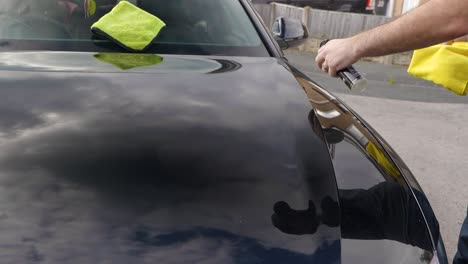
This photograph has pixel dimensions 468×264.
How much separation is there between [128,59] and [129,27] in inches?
11.5

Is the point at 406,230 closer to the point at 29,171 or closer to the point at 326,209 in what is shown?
the point at 326,209

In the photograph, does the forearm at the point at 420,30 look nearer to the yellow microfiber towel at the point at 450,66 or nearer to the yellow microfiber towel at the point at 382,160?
the yellow microfiber towel at the point at 450,66

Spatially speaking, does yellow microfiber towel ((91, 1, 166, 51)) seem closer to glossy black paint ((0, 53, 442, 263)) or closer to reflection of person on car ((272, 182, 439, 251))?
glossy black paint ((0, 53, 442, 263))

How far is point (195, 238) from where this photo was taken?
1.23 metres

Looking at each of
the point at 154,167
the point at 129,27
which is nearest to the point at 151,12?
the point at 129,27

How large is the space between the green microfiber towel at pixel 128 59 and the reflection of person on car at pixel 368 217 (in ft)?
3.20

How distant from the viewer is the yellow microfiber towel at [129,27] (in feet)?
7.53

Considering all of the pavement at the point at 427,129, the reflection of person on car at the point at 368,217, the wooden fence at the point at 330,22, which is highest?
the reflection of person on car at the point at 368,217

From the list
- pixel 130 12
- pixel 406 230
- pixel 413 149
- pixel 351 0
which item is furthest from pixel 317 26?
pixel 406 230

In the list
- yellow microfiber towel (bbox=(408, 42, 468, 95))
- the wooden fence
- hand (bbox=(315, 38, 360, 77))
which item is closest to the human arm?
hand (bbox=(315, 38, 360, 77))

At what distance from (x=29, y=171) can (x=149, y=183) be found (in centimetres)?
34

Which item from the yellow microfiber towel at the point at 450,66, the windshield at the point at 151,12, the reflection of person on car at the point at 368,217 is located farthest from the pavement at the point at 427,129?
the windshield at the point at 151,12

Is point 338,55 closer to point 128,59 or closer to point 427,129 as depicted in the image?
point 128,59

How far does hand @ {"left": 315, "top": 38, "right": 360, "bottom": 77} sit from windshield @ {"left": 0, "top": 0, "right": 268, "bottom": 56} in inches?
18.4
